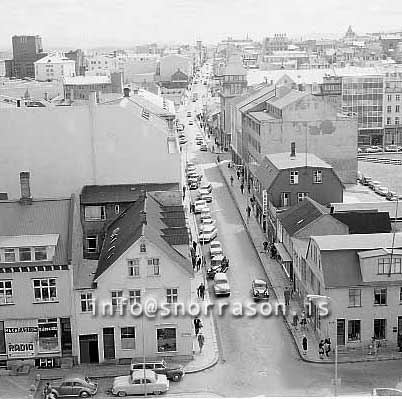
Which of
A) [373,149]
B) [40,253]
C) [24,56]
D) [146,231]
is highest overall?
[24,56]

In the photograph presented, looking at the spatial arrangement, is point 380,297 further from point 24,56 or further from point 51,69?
point 24,56

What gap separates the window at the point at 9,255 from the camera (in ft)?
78.6

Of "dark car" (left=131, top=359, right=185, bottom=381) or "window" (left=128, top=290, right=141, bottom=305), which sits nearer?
"dark car" (left=131, top=359, right=185, bottom=381)

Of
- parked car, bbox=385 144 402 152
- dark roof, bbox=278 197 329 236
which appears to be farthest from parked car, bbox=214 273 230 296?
parked car, bbox=385 144 402 152

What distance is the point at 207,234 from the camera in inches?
1529

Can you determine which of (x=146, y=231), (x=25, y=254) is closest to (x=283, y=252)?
(x=146, y=231)

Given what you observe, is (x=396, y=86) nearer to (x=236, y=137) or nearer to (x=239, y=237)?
(x=236, y=137)

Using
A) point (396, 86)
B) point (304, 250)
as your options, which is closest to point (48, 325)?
point (304, 250)

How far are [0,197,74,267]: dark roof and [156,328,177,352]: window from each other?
A: 3.70 m

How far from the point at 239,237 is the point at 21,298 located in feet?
54.7

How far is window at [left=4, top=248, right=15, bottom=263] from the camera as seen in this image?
24.0m

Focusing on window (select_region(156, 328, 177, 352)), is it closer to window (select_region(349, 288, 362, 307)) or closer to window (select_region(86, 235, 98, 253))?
window (select_region(349, 288, 362, 307))

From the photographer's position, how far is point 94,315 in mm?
24562

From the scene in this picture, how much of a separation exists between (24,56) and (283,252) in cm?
11012
